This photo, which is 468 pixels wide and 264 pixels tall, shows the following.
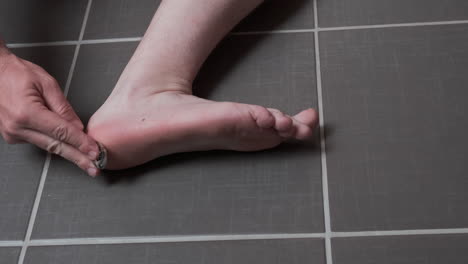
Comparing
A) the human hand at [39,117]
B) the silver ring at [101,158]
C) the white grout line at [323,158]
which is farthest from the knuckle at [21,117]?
the white grout line at [323,158]

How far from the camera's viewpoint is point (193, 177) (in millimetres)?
804

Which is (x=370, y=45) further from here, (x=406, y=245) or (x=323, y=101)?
(x=406, y=245)

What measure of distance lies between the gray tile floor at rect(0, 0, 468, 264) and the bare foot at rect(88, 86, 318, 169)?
0.04 metres

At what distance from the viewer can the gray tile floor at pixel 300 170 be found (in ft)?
2.42

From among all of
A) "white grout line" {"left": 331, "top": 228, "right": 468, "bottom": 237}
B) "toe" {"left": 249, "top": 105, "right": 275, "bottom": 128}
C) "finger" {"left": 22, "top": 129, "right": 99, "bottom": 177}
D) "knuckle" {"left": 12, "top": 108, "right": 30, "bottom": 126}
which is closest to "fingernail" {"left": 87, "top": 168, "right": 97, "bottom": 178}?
"finger" {"left": 22, "top": 129, "right": 99, "bottom": 177}

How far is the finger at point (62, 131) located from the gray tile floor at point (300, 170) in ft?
0.28

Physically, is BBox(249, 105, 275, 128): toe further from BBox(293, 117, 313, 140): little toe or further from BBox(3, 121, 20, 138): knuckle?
BBox(3, 121, 20, 138): knuckle

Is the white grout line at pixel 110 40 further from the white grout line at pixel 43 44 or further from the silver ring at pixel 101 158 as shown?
the silver ring at pixel 101 158

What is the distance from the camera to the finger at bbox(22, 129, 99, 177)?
0.76 metres

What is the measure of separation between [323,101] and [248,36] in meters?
0.19

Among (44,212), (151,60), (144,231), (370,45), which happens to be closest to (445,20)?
(370,45)

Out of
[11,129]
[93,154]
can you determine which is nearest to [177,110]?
[93,154]

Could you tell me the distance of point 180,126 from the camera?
0.73 meters

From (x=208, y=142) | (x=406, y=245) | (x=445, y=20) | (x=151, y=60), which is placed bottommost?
(x=406, y=245)
